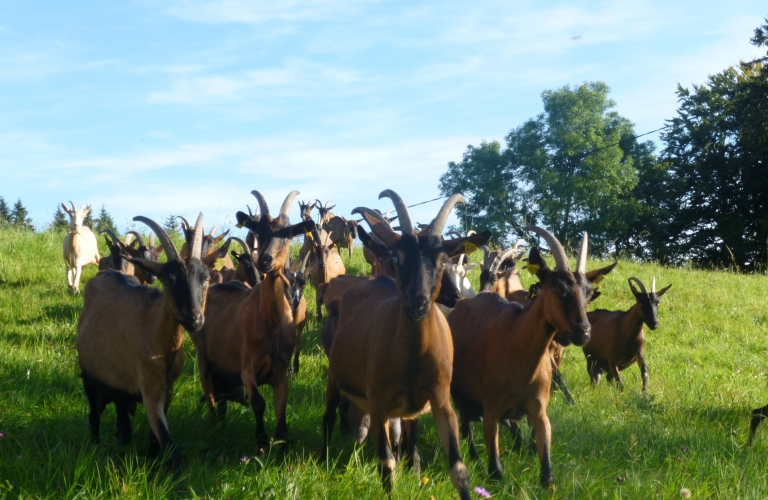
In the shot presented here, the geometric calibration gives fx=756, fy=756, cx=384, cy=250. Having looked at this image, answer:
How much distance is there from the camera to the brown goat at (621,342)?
417 inches

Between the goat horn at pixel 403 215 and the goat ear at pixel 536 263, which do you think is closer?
the goat horn at pixel 403 215

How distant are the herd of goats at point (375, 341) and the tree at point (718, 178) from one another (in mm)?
27230

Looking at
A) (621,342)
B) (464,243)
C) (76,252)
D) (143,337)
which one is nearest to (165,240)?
(143,337)

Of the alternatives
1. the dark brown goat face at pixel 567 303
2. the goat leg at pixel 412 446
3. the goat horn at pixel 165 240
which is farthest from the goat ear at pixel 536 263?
the goat horn at pixel 165 240

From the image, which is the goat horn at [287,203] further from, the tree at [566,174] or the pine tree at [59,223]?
the tree at [566,174]

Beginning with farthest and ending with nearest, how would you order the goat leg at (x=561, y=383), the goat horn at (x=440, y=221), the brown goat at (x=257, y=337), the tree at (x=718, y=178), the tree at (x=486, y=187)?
1. the tree at (x=486, y=187)
2. the tree at (x=718, y=178)
3. the goat leg at (x=561, y=383)
4. the brown goat at (x=257, y=337)
5. the goat horn at (x=440, y=221)

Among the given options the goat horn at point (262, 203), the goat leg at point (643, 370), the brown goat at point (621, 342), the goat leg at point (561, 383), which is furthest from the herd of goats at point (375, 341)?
the brown goat at point (621, 342)

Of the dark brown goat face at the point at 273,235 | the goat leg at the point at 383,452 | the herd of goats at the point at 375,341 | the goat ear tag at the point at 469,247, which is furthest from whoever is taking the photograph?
the dark brown goat face at the point at 273,235

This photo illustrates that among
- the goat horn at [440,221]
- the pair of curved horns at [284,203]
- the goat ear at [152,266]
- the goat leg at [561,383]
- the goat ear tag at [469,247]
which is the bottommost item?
the goat leg at [561,383]

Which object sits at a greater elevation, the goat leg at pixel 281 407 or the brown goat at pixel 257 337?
the brown goat at pixel 257 337

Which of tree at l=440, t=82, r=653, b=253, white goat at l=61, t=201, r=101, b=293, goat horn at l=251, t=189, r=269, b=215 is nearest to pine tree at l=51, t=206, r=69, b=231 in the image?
white goat at l=61, t=201, r=101, b=293

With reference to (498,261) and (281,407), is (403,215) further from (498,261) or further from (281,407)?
(498,261)

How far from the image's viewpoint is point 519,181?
1607 inches

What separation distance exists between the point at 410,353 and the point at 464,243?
3.01 feet
